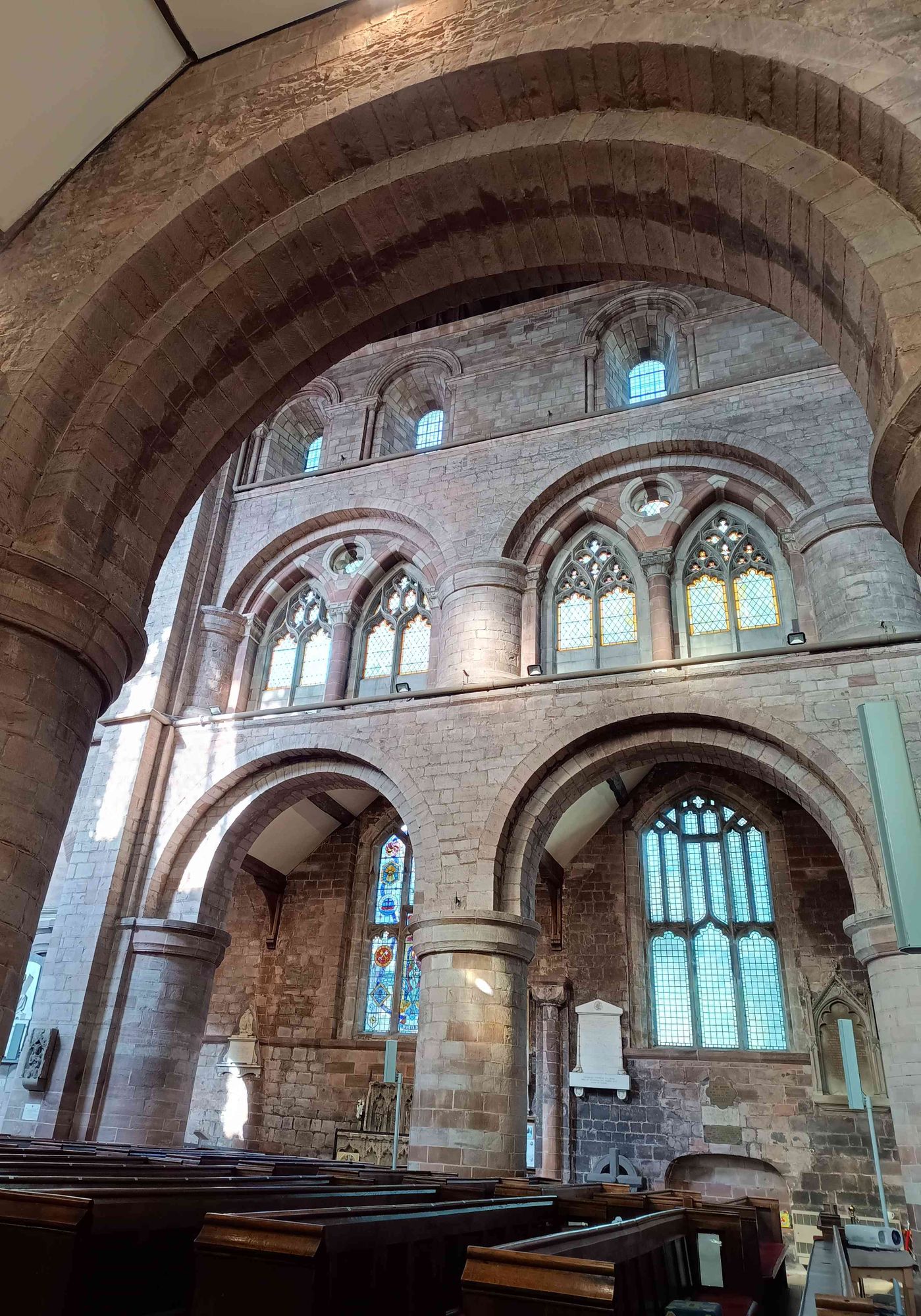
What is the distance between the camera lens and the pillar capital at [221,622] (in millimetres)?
12961

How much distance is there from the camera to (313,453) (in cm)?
1525

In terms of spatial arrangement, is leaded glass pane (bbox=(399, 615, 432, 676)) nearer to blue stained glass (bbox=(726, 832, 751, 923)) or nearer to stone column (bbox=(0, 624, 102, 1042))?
blue stained glass (bbox=(726, 832, 751, 923))

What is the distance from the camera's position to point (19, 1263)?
1860 mm

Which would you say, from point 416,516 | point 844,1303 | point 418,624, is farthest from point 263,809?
point 844,1303

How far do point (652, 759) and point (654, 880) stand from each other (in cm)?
300

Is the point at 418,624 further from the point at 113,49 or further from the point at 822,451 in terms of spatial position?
the point at 113,49

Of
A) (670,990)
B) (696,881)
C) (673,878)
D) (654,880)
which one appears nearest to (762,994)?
(670,990)

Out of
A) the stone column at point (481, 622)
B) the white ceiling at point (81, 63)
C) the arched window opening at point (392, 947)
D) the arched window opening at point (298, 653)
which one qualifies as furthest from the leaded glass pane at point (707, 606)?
the white ceiling at point (81, 63)

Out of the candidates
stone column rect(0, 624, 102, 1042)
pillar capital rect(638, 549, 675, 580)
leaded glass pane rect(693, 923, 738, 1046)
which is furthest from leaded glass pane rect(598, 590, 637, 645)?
stone column rect(0, 624, 102, 1042)

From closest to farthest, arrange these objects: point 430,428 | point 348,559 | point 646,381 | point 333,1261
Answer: point 333,1261
point 348,559
point 646,381
point 430,428

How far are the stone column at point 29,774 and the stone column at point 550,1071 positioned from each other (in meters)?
8.95

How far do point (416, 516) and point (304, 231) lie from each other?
6896 millimetres

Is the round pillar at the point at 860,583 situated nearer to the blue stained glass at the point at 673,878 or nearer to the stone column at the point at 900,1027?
the stone column at the point at 900,1027

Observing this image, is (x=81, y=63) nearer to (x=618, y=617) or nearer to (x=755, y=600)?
(x=618, y=617)
